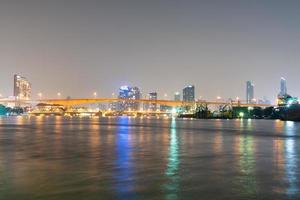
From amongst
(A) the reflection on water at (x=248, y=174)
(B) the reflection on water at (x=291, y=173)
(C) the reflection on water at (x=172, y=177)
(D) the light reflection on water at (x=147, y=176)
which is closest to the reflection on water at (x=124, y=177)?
(D) the light reflection on water at (x=147, y=176)

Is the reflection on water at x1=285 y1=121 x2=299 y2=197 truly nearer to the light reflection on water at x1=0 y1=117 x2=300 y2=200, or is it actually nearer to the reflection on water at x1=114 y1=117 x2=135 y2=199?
the light reflection on water at x1=0 y1=117 x2=300 y2=200

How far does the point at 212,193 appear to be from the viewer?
57.7ft

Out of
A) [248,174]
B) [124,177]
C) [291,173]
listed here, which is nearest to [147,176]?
[124,177]

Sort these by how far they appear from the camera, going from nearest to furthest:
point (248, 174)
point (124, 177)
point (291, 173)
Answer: point (124, 177), point (248, 174), point (291, 173)

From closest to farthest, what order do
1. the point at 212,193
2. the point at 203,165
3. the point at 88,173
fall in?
1. the point at 212,193
2. the point at 88,173
3. the point at 203,165

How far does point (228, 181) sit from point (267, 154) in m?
14.5

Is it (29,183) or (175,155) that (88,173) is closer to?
(29,183)

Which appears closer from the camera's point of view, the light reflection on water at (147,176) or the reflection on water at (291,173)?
the light reflection on water at (147,176)

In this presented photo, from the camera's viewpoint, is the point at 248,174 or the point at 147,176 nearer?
the point at 147,176

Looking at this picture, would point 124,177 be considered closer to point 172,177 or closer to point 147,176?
point 147,176

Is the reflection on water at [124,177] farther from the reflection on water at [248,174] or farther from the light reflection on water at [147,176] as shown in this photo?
the reflection on water at [248,174]

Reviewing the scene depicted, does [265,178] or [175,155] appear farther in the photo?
[175,155]

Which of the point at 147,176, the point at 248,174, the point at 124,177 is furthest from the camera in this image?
the point at 248,174

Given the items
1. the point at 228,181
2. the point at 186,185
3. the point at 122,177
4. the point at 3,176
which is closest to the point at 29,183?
the point at 3,176
